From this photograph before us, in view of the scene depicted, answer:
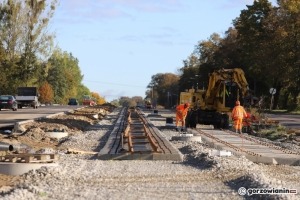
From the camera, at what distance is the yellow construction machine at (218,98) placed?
1345 inches

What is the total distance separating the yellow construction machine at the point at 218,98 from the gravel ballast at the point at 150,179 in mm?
16790

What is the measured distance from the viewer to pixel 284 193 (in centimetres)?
1091

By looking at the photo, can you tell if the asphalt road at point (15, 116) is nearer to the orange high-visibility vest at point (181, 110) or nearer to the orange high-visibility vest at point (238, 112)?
the orange high-visibility vest at point (181, 110)

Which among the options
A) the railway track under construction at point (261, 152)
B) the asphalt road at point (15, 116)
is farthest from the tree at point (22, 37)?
the railway track under construction at point (261, 152)

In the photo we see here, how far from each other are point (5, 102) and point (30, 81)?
2900 cm

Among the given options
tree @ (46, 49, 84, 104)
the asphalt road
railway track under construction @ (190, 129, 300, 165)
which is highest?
→ tree @ (46, 49, 84, 104)

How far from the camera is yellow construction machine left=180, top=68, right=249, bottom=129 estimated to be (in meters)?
34.2

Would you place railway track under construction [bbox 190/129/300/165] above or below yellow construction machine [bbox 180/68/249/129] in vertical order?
below

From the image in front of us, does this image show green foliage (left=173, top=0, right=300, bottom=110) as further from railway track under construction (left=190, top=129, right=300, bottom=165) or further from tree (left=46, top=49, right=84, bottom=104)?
tree (left=46, top=49, right=84, bottom=104)

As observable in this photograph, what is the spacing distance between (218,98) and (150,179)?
73.8 feet

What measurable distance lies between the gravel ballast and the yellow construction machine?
16790 mm

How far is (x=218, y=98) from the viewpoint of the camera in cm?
3522

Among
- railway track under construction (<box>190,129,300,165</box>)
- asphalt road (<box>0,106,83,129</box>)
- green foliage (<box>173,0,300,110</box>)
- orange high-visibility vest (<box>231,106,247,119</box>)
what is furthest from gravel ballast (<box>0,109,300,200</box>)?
green foliage (<box>173,0,300,110</box>)

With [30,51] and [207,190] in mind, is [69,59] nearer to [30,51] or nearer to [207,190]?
[30,51]
